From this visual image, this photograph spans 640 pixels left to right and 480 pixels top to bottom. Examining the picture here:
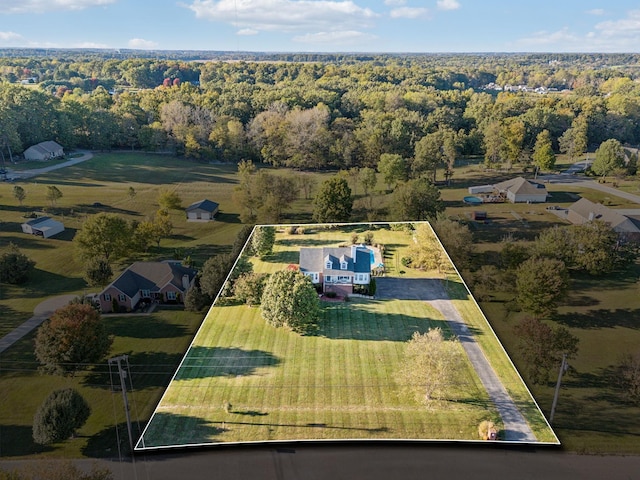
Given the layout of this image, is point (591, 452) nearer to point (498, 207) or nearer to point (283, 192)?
point (283, 192)

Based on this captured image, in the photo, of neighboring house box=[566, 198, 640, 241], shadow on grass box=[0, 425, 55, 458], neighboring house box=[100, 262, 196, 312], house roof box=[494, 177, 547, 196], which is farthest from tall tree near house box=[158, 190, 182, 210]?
neighboring house box=[566, 198, 640, 241]

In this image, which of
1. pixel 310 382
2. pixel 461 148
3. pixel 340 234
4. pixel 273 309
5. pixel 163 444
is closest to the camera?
pixel 163 444

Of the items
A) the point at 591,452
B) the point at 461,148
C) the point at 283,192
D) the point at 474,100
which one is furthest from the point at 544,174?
the point at 591,452

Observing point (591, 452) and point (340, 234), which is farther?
point (340, 234)

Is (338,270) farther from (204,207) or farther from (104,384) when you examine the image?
(204,207)

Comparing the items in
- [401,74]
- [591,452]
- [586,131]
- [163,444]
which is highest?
[401,74]
